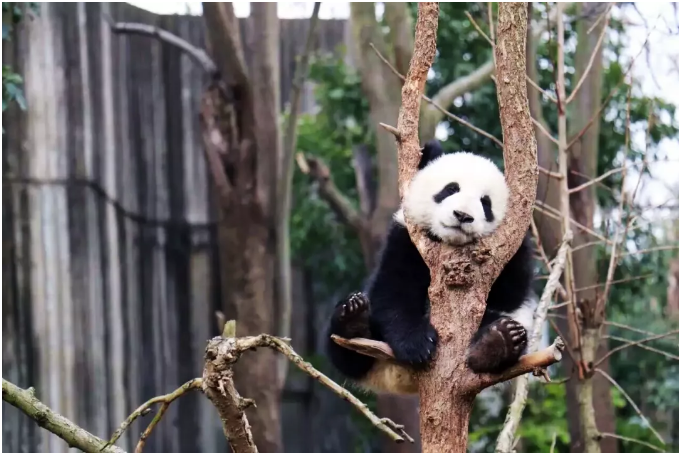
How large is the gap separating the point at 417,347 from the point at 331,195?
3429 millimetres

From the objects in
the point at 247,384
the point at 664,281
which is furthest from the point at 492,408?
the point at 247,384

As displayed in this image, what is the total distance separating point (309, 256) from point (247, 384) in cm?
123

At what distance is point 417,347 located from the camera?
77.7 inches

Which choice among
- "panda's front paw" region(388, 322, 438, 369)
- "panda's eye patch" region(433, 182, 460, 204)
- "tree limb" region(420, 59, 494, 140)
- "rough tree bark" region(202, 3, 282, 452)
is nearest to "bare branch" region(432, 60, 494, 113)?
"tree limb" region(420, 59, 494, 140)

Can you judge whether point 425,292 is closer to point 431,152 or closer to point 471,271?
point 431,152

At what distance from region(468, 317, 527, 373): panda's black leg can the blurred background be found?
235cm

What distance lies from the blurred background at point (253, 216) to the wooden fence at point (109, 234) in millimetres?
14

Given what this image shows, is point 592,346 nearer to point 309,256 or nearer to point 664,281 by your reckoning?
point 664,281

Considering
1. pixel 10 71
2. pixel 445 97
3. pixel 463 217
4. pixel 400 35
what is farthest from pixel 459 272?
pixel 10 71

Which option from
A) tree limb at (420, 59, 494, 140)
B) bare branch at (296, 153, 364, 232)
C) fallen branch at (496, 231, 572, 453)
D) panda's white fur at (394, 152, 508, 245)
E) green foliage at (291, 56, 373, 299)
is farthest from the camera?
green foliage at (291, 56, 373, 299)

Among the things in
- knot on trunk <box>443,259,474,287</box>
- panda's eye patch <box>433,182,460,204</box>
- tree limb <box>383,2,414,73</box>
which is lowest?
knot on trunk <box>443,259,474,287</box>

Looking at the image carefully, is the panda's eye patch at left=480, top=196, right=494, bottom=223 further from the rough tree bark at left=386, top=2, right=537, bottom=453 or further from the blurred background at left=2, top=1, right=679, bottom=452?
the blurred background at left=2, top=1, right=679, bottom=452

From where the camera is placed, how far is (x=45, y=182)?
16.2ft

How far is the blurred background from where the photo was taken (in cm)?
481
